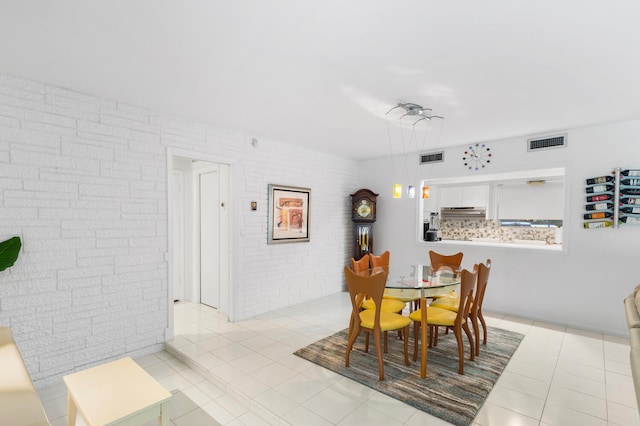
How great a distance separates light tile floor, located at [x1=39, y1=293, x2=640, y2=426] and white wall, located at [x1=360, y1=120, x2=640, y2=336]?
32 cm

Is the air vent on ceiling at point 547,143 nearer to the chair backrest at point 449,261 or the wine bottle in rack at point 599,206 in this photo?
the wine bottle in rack at point 599,206

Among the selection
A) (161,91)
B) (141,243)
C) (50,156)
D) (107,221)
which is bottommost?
(141,243)

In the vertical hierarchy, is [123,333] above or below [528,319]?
above

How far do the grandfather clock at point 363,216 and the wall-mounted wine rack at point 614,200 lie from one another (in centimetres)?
299

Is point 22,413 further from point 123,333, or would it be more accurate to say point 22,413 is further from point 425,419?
point 425,419

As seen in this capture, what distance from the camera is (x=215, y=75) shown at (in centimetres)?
252

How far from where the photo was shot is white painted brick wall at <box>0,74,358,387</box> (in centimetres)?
257


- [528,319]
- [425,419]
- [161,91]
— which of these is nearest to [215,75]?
[161,91]

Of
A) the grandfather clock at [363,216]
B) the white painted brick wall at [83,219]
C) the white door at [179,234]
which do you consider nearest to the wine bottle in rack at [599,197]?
the grandfather clock at [363,216]

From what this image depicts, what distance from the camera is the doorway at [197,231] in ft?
15.9

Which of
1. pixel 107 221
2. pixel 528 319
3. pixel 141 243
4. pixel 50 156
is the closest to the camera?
pixel 50 156

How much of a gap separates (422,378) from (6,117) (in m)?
4.09

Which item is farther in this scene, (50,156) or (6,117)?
(50,156)

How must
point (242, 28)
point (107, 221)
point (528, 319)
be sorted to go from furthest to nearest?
point (528, 319) → point (107, 221) → point (242, 28)
